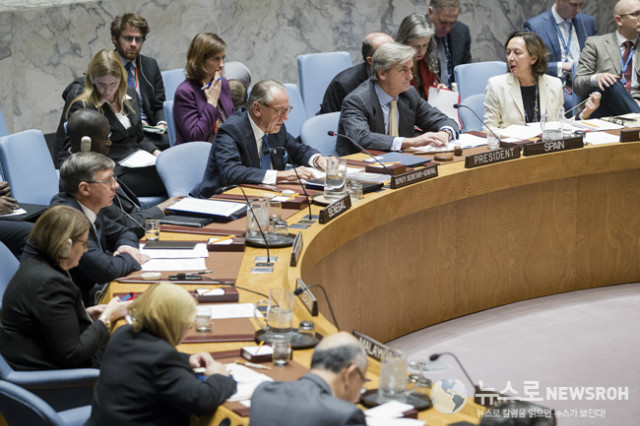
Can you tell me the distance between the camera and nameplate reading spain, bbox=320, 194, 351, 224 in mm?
3543

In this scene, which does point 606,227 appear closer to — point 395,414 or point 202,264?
point 202,264

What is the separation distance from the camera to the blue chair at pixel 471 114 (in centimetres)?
586

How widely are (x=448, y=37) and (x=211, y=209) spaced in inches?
142

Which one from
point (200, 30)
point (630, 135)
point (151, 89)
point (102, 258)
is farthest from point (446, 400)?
point (200, 30)

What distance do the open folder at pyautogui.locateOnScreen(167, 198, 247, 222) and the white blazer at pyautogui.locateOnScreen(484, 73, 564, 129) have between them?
7.50ft

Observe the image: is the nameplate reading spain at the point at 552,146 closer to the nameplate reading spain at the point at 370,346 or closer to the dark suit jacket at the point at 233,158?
the dark suit jacket at the point at 233,158

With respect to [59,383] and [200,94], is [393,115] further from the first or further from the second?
[59,383]

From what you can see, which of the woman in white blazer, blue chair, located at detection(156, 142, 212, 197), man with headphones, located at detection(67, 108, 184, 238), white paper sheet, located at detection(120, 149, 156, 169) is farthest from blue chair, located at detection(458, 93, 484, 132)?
man with headphones, located at detection(67, 108, 184, 238)

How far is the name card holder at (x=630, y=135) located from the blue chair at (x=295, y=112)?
2138 mm

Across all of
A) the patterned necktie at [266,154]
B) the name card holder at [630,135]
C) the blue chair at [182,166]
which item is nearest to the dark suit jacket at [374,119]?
the patterned necktie at [266,154]

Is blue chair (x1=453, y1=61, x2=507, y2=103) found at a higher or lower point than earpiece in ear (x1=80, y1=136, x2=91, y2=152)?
higher

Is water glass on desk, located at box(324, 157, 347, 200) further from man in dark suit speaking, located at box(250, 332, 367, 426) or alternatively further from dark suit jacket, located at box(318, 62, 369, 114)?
man in dark suit speaking, located at box(250, 332, 367, 426)

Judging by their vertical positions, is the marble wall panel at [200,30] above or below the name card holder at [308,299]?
above

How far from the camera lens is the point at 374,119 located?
5012mm
